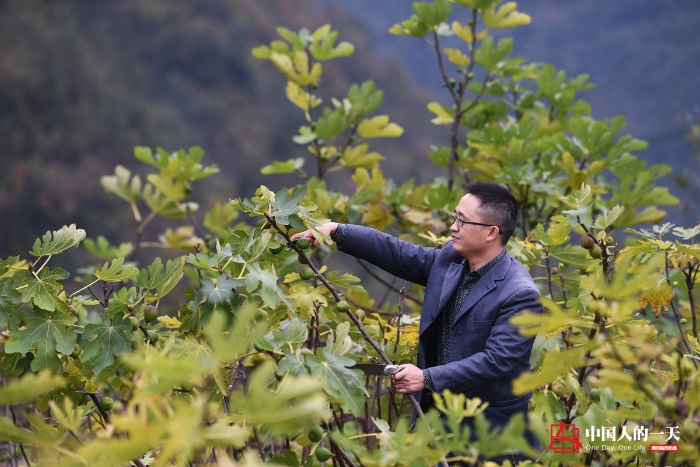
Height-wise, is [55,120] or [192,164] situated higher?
[55,120]

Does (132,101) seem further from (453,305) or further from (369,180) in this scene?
(453,305)

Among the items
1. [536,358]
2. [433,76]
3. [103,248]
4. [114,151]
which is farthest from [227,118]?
[536,358]

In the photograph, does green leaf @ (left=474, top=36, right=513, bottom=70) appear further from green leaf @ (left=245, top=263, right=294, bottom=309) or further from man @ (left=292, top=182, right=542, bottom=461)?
green leaf @ (left=245, top=263, right=294, bottom=309)

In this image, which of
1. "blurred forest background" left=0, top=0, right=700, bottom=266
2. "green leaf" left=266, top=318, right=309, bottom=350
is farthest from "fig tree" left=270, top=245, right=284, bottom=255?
"blurred forest background" left=0, top=0, right=700, bottom=266

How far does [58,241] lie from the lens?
146 centimetres

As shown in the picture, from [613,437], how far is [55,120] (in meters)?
15.1

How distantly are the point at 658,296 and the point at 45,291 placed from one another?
1.35 m

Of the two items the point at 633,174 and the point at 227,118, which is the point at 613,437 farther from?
the point at 227,118

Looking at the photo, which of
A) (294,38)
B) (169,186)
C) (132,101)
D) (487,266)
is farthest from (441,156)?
(132,101)

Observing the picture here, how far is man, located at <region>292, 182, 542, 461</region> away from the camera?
4.62 feet

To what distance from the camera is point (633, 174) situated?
8.71 ft

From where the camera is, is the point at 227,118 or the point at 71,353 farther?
the point at 227,118

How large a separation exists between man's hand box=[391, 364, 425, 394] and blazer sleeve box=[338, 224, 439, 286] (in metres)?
0.35

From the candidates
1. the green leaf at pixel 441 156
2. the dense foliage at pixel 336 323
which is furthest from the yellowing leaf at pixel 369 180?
the green leaf at pixel 441 156
